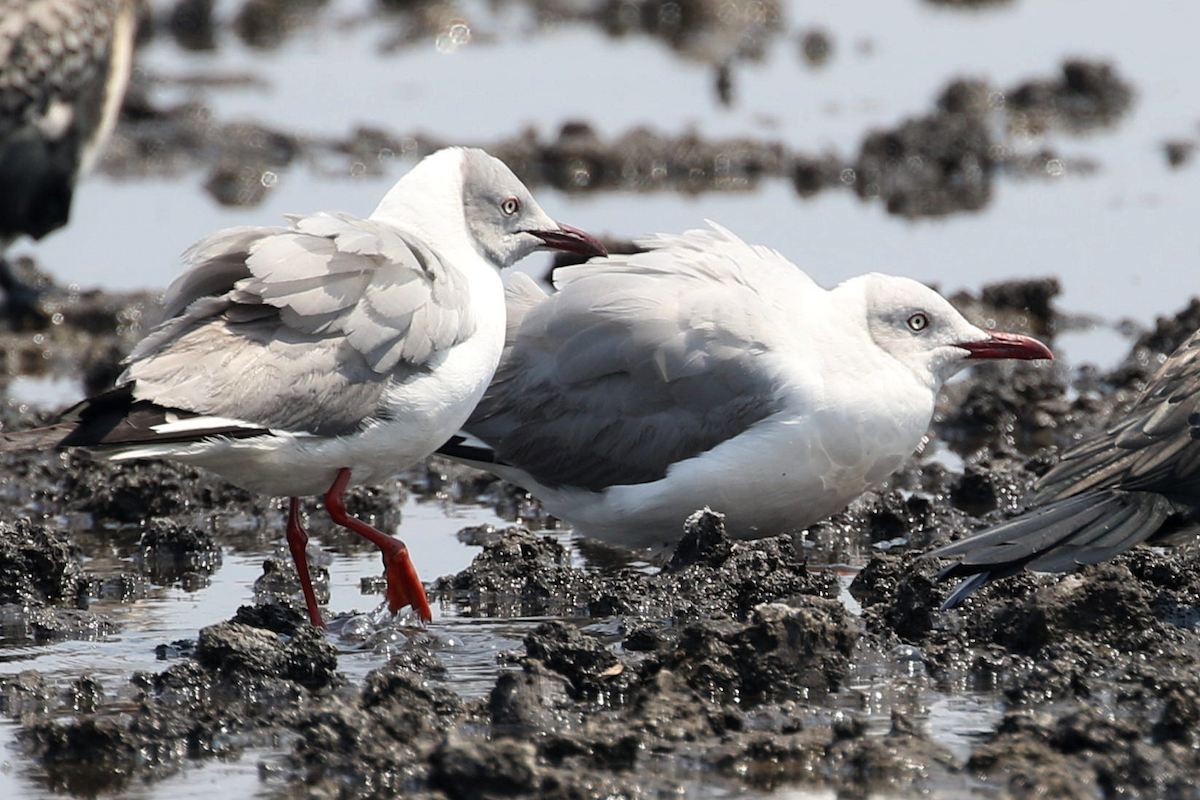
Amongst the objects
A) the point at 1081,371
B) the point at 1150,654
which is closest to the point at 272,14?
the point at 1081,371

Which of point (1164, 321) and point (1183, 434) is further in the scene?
point (1164, 321)

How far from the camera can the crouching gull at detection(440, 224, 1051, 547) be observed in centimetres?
744

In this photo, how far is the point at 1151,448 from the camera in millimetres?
7086

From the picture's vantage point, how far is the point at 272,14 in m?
23.2

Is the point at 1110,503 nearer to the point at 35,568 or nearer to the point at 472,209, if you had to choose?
the point at 472,209

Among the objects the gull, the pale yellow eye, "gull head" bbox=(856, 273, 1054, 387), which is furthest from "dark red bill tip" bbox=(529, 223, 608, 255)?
the gull

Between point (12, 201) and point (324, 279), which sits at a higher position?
point (12, 201)

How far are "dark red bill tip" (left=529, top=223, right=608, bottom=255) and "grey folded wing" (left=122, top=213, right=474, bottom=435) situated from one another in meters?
0.96

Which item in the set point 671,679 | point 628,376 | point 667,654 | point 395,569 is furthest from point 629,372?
point 671,679

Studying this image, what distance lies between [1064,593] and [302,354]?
2.52 m

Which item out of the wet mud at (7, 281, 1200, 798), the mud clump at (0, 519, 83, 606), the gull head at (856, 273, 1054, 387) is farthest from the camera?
the gull head at (856, 273, 1054, 387)

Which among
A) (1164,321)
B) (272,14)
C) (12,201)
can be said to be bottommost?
(1164,321)

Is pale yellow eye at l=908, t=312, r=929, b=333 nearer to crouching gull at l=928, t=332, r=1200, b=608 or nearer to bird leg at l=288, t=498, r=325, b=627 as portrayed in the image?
crouching gull at l=928, t=332, r=1200, b=608

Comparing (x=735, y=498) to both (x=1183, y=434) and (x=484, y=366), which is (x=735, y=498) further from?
(x=1183, y=434)
